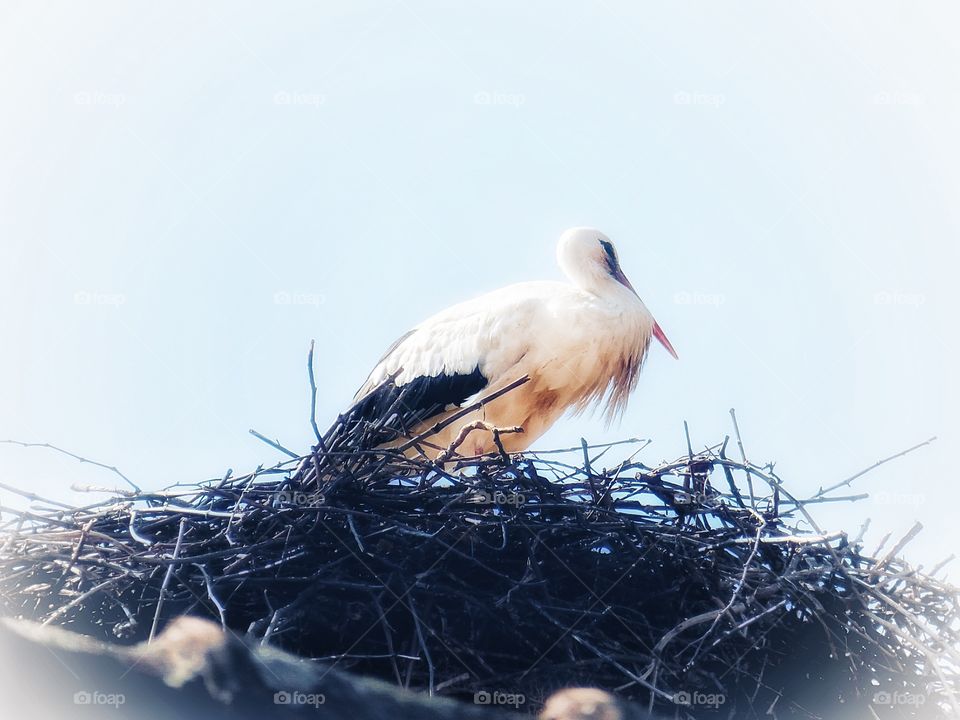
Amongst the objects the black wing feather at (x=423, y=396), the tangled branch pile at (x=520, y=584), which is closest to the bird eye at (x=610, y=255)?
the black wing feather at (x=423, y=396)

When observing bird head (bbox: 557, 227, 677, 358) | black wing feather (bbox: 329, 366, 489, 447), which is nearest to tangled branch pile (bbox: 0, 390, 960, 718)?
black wing feather (bbox: 329, 366, 489, 447)

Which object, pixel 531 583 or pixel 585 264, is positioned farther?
pixel 585 264

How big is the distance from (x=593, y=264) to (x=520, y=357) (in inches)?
16.5

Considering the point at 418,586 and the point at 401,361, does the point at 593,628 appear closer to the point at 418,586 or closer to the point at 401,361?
the point at 418,586

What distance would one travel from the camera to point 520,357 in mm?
2912

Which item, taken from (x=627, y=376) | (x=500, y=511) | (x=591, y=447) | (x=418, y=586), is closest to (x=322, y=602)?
(x=418, y=586)

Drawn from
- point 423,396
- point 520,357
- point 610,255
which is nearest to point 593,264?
point 610,255

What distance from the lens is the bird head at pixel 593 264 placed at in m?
3.14

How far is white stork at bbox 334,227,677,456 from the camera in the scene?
2.90 meters

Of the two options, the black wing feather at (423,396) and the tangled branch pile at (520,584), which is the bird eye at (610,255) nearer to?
the black wing feather at (423,396)

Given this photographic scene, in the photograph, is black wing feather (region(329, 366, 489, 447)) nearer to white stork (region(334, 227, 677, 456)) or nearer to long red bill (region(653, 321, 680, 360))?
white stork (region(334, 227, 677, 456))

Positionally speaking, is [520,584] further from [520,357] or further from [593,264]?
[593,264]

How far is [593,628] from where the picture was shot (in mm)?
2113

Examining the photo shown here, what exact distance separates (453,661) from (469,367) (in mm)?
980
